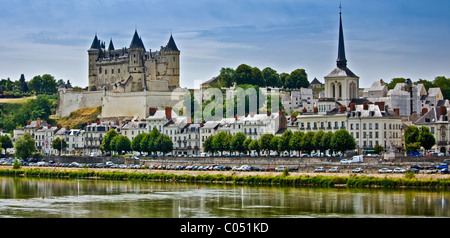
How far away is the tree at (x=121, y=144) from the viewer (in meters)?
78.6

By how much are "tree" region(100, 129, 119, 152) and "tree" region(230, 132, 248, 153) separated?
15308 millimetres

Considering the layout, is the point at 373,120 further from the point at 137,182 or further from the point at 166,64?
the point at 166,64

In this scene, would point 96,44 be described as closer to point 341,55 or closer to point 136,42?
point 136,42

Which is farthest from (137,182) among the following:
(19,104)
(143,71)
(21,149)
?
(19,104)

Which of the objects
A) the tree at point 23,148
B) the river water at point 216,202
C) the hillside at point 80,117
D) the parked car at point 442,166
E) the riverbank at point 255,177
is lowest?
the river water at point 216,202

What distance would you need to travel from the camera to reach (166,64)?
108 meters

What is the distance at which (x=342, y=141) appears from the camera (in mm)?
62000

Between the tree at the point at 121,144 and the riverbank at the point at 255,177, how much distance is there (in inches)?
349

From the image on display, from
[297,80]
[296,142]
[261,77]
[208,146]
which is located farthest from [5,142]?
[297,80]

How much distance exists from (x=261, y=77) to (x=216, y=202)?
69412 mm

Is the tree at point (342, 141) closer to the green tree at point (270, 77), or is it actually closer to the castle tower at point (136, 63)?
the castle tower at point (136, 63)

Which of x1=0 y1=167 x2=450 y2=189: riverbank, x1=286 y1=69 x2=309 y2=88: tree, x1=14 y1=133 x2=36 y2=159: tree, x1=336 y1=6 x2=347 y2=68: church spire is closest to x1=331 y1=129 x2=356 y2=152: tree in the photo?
x1=0 y1=167 x2=450 y2=189: riverbank

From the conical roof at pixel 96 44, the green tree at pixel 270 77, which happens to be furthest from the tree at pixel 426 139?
the conical roof at pixel 96 44

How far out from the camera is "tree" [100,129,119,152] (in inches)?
3169
